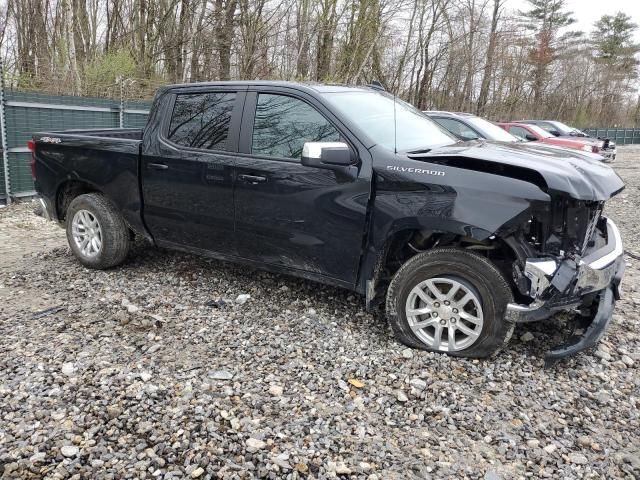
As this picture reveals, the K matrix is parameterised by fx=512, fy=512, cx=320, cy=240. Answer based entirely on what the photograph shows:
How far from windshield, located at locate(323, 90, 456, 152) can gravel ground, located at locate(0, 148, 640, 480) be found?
4.78 ft

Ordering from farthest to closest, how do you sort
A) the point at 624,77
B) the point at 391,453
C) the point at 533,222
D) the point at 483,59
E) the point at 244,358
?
the point at 624,77 → the point at 483,59 → the point at 244,358 → the point at 533,222 → the point at 391,453

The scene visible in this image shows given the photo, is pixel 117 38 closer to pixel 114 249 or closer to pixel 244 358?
pixel 114 249

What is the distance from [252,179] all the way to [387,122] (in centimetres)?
117

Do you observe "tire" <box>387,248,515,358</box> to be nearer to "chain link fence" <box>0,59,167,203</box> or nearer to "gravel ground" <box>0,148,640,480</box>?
"gravel ground" <box>0,148,640,480</box>

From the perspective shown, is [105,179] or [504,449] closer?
[504,449]

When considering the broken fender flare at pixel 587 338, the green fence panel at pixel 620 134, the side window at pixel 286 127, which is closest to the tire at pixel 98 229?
the side window at pixel 286 127

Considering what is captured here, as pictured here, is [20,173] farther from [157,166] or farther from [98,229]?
[157,166]

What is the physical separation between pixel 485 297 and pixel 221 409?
179cm

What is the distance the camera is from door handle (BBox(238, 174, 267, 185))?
13.1ft

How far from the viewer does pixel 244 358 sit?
3.50 m

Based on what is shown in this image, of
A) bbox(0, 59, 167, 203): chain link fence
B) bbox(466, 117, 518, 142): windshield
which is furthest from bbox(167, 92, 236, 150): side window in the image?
bbox(466, 117, 518, 142): windshield

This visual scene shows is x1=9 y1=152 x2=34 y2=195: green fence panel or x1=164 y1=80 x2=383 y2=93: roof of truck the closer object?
x1=164 y1=80 x2=383 y2=93: roof of truck

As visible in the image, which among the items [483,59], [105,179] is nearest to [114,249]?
[105,179]

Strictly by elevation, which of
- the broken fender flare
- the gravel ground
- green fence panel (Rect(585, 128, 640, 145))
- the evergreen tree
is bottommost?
the gravel ground
